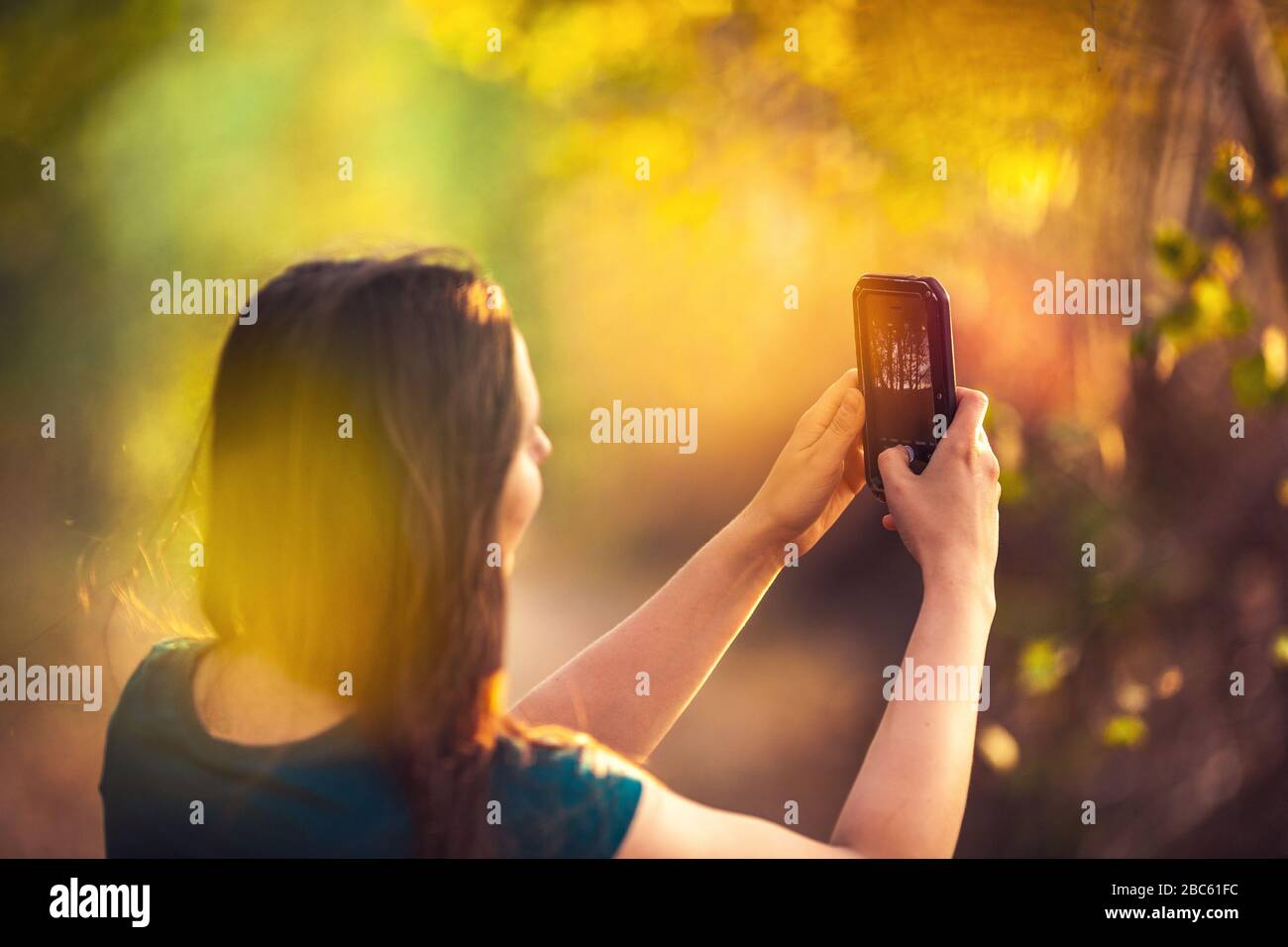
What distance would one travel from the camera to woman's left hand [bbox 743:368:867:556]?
118 centimetres

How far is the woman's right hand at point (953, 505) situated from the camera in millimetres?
992

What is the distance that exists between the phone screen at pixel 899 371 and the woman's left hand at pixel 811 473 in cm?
2

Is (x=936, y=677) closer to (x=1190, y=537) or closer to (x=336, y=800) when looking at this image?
(x=336, y=800)

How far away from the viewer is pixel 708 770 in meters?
3.20

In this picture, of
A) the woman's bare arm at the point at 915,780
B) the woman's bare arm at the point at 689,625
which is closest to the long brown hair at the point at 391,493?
the woman's bare arm at the point at 915,780

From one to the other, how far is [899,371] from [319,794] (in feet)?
2.46

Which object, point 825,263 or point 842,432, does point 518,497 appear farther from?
point 825,263

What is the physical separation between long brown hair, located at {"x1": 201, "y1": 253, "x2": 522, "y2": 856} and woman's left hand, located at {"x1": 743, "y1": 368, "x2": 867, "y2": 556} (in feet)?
1.31

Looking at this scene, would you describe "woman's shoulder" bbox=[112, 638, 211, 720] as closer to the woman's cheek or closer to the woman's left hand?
the woman's cheek

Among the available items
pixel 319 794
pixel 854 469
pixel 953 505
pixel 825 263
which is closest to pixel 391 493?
pixel 319 794

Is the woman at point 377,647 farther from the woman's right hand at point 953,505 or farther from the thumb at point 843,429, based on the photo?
the thumb at point 843,429

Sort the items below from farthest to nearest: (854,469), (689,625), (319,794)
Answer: (854,469)
(689,625)
(319,794)

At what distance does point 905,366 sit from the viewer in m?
1.23
